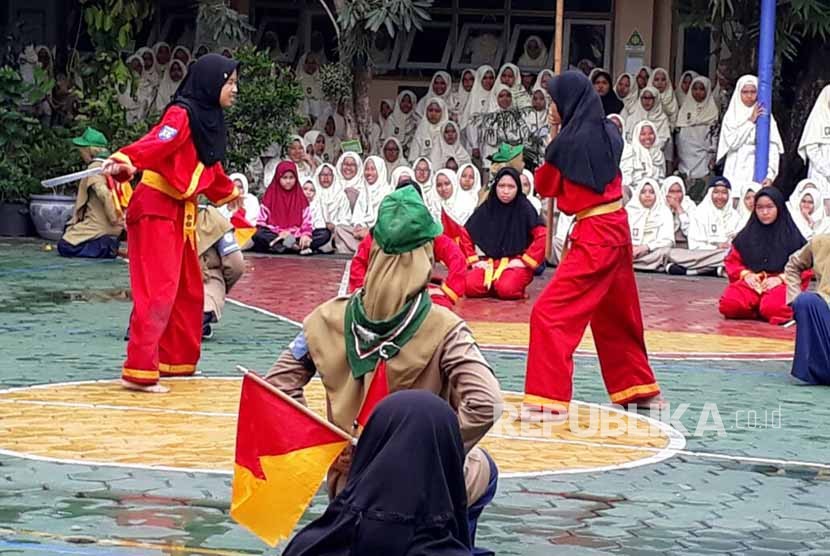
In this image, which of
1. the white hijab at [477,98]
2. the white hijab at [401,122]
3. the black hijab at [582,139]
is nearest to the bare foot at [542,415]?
the black hijab at [582,139]

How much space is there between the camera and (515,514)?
19.9 feet

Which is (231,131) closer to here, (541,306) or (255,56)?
(255,56)

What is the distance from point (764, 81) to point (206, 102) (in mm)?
8585

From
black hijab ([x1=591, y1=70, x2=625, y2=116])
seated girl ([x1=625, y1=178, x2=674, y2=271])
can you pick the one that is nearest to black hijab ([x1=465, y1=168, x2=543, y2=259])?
seated girl ([x1=625, y1=178, x2=674, y2=271])

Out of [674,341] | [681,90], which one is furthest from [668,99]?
[674,341]

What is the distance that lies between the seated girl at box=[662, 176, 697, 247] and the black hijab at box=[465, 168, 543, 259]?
3.15 m

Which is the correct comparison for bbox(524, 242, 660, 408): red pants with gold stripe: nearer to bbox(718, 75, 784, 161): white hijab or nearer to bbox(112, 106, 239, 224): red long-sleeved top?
bbox(112, 106, 239, 224): red long-sleeved top

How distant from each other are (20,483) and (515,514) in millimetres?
1840

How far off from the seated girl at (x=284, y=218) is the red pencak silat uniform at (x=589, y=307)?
8.53 meters

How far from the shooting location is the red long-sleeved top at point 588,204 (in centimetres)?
789

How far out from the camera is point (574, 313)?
7.82 meters

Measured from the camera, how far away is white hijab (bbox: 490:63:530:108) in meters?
18.9

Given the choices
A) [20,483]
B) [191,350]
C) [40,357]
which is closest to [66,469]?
[20,483]

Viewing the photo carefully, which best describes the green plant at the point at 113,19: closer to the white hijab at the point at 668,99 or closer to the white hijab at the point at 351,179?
the white hijab at the point at 351,179
